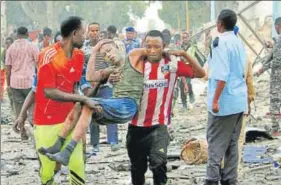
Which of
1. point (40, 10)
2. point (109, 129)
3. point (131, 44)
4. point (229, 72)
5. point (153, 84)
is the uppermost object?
point (40, 10)

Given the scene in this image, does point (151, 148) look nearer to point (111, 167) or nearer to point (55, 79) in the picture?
point (55, 79)

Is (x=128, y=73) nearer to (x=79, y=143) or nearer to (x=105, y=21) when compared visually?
(x=79, y=143)

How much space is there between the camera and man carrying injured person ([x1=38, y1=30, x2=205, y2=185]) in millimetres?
7262

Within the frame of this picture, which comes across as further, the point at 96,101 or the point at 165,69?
the point at 165,69

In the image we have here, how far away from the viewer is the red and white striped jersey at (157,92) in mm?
7316

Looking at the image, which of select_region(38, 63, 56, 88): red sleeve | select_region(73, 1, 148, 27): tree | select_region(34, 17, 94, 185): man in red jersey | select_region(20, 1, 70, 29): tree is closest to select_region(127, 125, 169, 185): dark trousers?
select_region(34, 17, 94, 185): man in red jersey

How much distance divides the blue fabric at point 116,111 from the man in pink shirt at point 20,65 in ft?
18.9

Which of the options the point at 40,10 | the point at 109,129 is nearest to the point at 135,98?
the point at 109,129

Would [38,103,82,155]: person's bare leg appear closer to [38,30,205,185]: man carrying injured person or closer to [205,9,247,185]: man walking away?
[38,30,205,185]: man carrying injured person

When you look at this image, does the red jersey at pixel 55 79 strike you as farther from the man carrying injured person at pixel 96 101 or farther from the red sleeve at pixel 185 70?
the red sleeve at pixel 185 70

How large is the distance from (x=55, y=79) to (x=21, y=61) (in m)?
6.13

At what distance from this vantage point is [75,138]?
21.6 ft

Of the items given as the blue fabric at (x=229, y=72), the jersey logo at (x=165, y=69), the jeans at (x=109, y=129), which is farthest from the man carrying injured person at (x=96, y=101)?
the jeans at (x=109, y=129)

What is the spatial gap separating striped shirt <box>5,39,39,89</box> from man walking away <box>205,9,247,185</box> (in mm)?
5528
